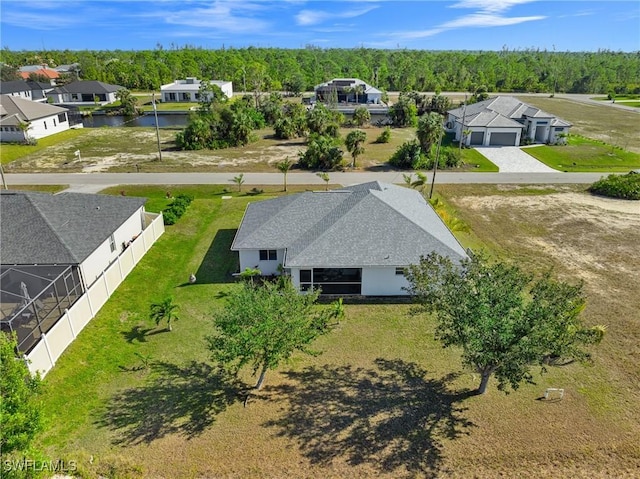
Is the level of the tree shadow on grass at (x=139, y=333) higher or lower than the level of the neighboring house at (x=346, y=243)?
lower

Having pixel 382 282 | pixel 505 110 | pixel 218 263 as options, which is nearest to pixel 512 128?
pixel 505 110

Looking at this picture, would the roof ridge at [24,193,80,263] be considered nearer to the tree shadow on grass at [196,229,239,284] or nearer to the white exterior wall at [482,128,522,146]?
the tree shadow on grass at [196,229,239,284]

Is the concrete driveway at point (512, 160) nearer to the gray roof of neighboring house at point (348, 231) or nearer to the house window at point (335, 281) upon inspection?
the gray roof of neighboring house at point (348, 231)

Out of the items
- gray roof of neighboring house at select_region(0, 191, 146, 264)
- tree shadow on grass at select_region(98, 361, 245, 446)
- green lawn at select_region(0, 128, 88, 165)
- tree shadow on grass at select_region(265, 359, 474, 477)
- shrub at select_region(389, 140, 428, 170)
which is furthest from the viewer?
green lawn at select_region(0, 128, 88, 165)

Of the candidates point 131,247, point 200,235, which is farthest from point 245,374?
point 200,235

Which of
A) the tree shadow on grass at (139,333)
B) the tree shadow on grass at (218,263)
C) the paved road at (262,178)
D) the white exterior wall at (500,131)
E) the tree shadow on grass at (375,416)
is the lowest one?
the tree shadow on grass at (375,416)

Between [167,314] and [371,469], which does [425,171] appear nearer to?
[167,314]

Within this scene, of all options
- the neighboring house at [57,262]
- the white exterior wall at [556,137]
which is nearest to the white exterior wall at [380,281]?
the neighboring house at [57,262]

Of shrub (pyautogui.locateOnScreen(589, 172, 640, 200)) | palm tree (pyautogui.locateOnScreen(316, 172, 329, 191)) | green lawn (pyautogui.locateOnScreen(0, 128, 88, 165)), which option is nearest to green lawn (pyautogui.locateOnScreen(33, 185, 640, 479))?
palm tree (pyautogui.locateOnScreen(316, 172, 329, 191))
